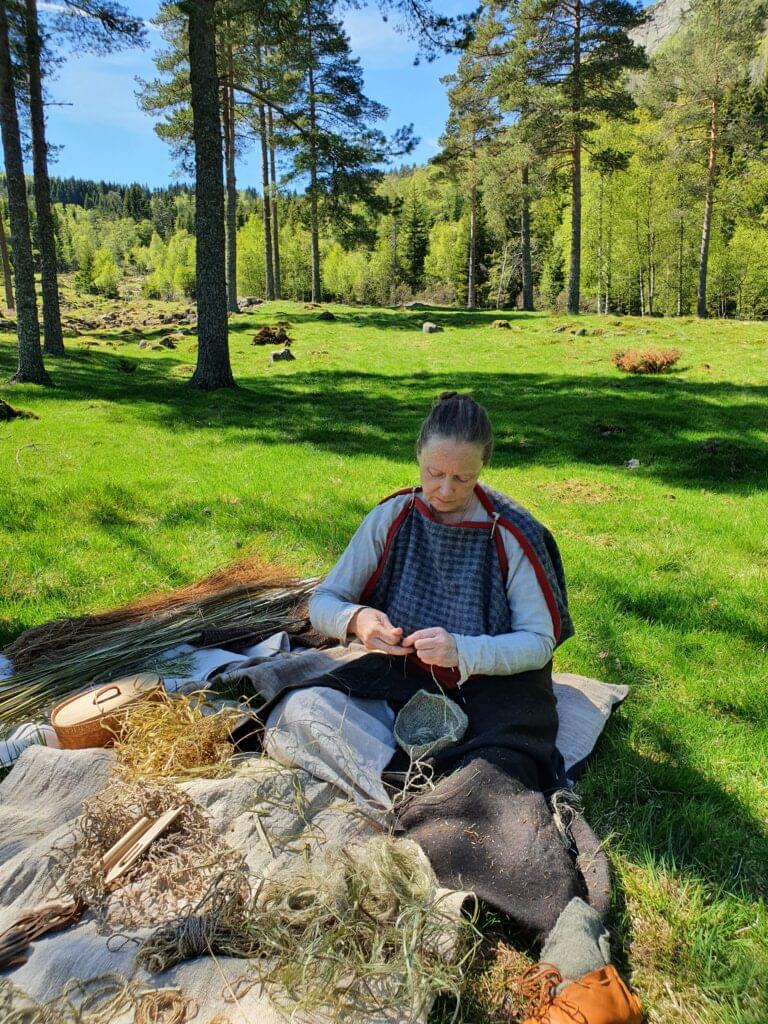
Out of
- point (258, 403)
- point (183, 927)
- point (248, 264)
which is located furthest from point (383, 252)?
point (183, 927)

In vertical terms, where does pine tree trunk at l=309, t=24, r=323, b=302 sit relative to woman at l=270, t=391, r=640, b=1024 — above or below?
above

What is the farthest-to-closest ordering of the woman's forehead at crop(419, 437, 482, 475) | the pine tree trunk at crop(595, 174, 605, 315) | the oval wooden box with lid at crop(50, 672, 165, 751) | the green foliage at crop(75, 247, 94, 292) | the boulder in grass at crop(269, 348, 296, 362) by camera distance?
the green foliage at crop(75, 247, 94, 292), the pine tree trunk at crop(595, 174, 605, 315), the boulder in grass at crop(269, 348, 296, 362), the oval wooden box with lid at crop(50, 672, 165, 751), the woman's forehead at crop(419, 437, 482, 475)

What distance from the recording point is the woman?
6.44 feet

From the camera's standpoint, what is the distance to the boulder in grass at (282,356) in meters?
15.5

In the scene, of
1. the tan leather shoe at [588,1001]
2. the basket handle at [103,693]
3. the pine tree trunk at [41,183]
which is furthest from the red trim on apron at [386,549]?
the pine tree trunk at [41,183]

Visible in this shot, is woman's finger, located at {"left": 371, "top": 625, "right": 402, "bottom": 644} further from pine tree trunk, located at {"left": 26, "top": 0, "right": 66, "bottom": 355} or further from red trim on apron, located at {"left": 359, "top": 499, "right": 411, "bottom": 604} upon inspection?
pine tree trunk, located at {"left": 26, "top": 0, "right": 66, "bottom": 355}

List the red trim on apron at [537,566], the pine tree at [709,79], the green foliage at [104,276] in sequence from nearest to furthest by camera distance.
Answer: the red trim on apron at [537,566], the pine tree at [709,79], the green foliage at [104,276]

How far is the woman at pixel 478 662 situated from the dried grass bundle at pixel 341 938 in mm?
191

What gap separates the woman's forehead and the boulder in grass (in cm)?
1374

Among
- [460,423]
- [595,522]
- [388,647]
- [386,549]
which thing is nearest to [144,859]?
[388,647]

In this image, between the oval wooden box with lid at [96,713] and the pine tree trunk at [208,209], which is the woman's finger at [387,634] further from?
the pine tree trunk at [208,209]

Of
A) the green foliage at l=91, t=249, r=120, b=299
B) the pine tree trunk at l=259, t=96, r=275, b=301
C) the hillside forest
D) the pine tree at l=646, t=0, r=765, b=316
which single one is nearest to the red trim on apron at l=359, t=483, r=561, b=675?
the hillside forest

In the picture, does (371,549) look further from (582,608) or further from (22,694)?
(582,608)

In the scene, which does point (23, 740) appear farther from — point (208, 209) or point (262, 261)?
point (262, 261)
